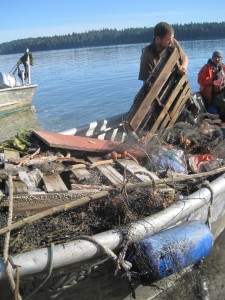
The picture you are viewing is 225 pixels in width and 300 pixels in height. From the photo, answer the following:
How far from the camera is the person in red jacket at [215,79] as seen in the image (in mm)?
7473

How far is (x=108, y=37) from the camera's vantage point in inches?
5738

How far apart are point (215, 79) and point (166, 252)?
17.2 ft

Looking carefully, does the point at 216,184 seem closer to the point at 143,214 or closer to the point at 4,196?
the point at 143,214

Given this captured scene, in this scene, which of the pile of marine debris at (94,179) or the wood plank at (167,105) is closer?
the pile of marine debris at (94,179)

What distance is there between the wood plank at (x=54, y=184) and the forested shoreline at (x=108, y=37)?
11801 cm

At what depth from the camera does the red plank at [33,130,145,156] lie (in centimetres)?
468

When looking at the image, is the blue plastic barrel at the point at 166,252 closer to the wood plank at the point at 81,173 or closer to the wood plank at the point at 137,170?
the wood plank at the point at 137,170

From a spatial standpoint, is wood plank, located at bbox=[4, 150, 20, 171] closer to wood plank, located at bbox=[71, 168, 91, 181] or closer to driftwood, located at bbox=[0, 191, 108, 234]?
wood plank, located at bbox=[71, 168, 91, 181]

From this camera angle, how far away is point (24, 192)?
3.48 meters

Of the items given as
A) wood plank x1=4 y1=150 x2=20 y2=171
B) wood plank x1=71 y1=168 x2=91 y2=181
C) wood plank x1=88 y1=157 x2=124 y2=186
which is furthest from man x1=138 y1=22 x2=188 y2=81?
wood plank x1=4 y1=150 x2=20 y2=171

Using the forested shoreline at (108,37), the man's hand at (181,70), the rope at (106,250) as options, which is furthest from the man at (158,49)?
the forested shoreline at (108,37)

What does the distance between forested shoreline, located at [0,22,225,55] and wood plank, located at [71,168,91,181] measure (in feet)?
386

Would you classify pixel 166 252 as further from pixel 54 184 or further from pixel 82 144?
pixel 82 144

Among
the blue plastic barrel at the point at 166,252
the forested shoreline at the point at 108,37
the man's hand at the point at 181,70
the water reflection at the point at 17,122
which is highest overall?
the forested shoreline at the point at 108,37
